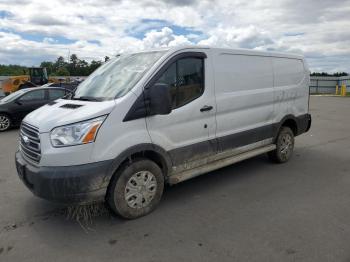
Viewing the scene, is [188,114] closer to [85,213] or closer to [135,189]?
[135,189]

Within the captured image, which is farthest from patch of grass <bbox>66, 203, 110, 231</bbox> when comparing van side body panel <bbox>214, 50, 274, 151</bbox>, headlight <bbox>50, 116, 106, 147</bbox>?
van side body panel <bbox>214, 50, 274, 151</bbox>

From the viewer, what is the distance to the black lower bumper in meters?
3.41

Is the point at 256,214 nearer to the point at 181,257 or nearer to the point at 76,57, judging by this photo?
the point at 181,257

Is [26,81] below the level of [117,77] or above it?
above

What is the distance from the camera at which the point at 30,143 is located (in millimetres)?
3809

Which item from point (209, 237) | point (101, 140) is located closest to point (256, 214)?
point (209, 237)

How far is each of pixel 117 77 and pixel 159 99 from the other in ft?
2.72

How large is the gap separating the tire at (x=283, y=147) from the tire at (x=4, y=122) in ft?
29.2

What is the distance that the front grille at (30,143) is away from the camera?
3.64m

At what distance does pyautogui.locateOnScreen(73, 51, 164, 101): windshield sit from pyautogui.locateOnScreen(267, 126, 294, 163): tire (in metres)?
3.18

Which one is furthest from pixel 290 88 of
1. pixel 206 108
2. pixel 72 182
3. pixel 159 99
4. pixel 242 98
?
pixel 72 182

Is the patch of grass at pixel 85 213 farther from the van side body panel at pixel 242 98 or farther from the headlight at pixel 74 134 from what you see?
the van side body panel at pixel 242 98

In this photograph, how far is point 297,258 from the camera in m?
3.09

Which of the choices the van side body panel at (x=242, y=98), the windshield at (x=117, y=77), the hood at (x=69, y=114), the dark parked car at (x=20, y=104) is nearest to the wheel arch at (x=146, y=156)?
the hood at (x=69, y=114)
